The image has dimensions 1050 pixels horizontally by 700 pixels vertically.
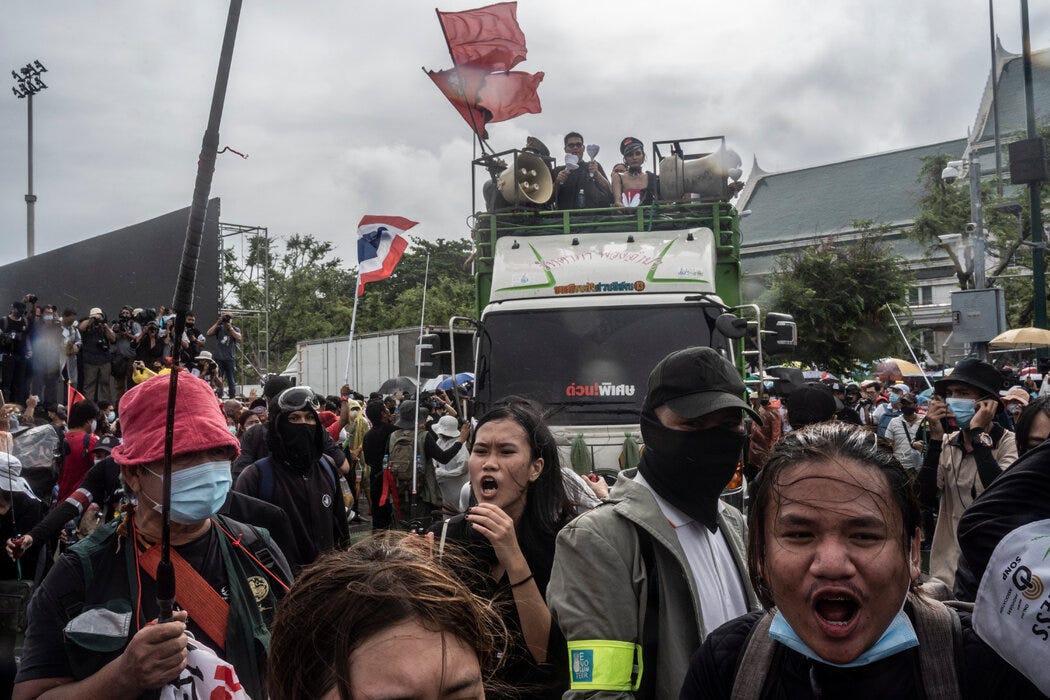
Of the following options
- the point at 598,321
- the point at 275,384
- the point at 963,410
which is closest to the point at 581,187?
the point at 598,321

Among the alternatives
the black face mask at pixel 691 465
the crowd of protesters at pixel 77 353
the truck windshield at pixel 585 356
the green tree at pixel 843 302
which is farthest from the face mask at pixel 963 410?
the green tree at pixel 843 302

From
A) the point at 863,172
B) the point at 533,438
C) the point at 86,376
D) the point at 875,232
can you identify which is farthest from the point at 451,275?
the point at 533,438

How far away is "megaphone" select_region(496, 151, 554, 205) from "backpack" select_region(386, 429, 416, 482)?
9.52 ft

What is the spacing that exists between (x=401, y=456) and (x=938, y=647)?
901cm

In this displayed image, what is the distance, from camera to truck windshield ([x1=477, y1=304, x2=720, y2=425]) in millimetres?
7535

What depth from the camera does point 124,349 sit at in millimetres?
15703

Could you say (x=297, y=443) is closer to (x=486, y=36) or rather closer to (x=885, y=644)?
(x=885, y=644)

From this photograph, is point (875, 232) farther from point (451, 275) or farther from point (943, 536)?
point (943, 536)

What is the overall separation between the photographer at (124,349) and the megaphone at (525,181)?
8.88 metres

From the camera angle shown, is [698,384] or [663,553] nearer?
[663,553]

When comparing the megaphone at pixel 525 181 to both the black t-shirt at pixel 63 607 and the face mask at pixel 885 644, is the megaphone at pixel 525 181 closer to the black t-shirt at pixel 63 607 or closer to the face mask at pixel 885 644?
the black t-shirt at pixel 63 607

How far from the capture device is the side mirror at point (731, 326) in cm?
724

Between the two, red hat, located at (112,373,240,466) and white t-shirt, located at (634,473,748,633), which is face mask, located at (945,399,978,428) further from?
red hat, located at (112,373,240,466)

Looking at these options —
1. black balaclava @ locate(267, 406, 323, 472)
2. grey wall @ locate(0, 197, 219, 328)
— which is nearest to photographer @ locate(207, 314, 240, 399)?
grey wall @ locate(0, 197, 219, 328)
